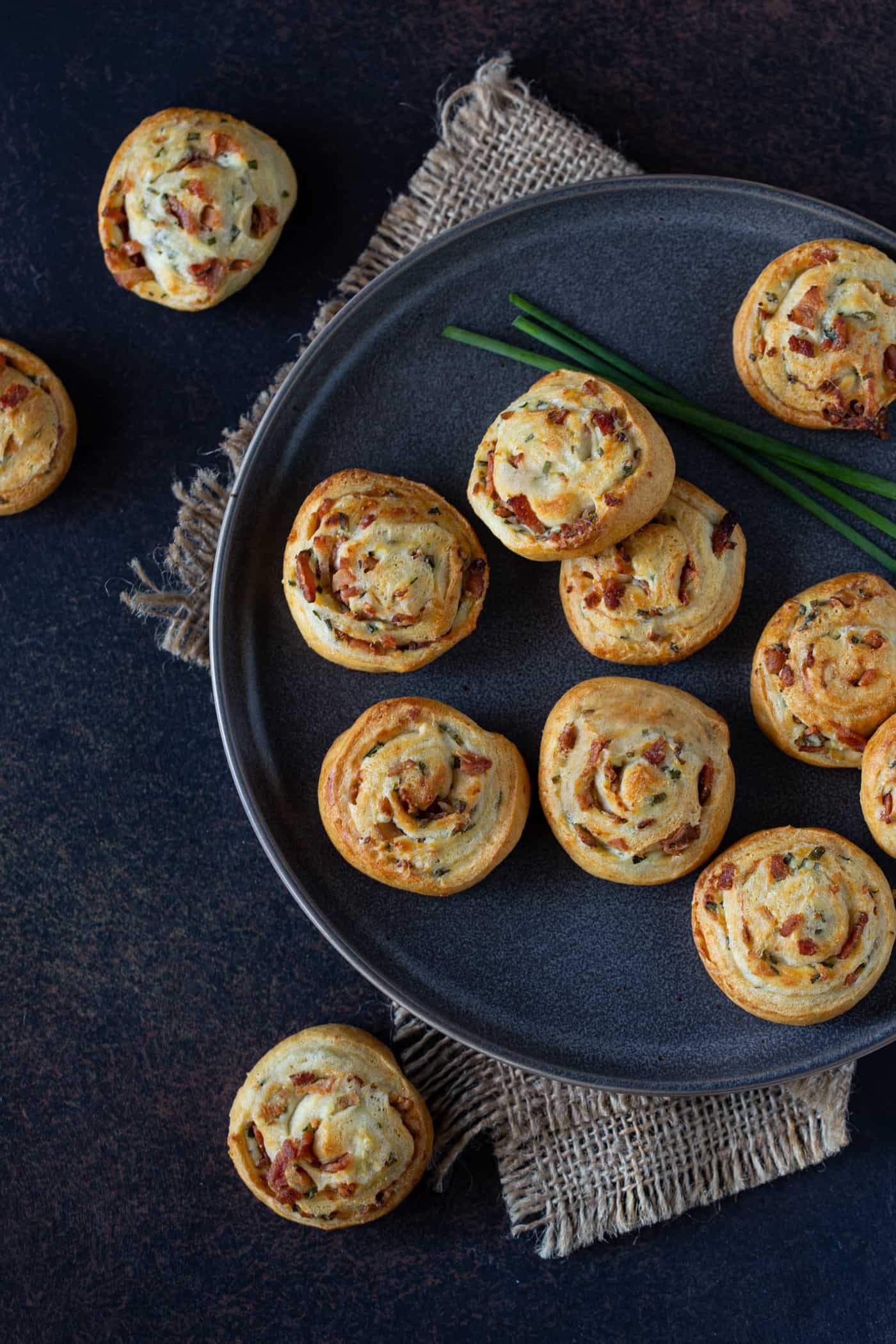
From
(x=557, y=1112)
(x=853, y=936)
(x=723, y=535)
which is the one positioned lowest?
(x=557, y=1112)

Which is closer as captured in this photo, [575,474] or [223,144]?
[575,474]

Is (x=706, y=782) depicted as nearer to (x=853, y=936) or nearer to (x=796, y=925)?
(x=796, y=925)

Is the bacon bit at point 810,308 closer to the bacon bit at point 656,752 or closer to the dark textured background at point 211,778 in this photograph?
the dark textured background at point 211,778

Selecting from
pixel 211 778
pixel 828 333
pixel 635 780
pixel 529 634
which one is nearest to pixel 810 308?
pixel 828 333

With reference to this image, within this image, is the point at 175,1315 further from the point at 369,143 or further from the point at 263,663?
the point at 369,143

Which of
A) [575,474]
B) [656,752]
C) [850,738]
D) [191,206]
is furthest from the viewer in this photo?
[191,206]

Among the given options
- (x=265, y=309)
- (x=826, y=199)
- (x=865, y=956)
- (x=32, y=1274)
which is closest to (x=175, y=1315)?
(x=32, y=1274)

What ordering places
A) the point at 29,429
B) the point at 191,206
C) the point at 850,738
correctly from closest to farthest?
the point at 850,738
the point at 191,206
the point at 29,429
